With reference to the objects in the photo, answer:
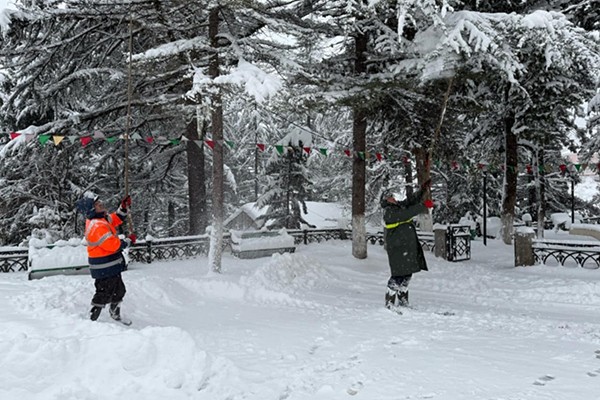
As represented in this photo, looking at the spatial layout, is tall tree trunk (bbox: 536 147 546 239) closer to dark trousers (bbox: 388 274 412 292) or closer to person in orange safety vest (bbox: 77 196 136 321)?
dark trousers (bbox: 388 274 412 292)

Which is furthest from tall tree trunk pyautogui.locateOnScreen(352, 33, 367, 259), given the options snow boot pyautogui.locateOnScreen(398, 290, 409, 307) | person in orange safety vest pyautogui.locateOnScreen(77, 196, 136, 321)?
person in orange safety vest pyautogui.locateOnScreen(77, 196, 136, 321)

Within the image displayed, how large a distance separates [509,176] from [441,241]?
5176 millimetres

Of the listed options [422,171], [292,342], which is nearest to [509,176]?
[422,171]

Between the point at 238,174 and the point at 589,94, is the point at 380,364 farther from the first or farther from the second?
the point at 238,174

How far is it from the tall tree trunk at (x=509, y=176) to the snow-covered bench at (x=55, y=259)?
16016 mm

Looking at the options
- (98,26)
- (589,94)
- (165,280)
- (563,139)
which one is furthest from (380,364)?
(563,139)

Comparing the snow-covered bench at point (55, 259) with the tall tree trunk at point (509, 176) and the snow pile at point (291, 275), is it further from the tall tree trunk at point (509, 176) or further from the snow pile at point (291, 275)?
the tall tree trunk at point (509, 176)

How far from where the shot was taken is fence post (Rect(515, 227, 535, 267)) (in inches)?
560

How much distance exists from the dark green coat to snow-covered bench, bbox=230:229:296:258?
325 inches

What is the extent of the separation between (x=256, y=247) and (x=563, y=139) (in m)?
18.1

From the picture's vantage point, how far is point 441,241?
16688 millimetres

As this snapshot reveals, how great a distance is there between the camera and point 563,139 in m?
24.8

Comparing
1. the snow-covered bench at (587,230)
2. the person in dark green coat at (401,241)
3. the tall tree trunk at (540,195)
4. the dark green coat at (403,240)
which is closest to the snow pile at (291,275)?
the person in dark green coat at (401,241)

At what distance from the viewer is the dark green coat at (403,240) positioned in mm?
7969
